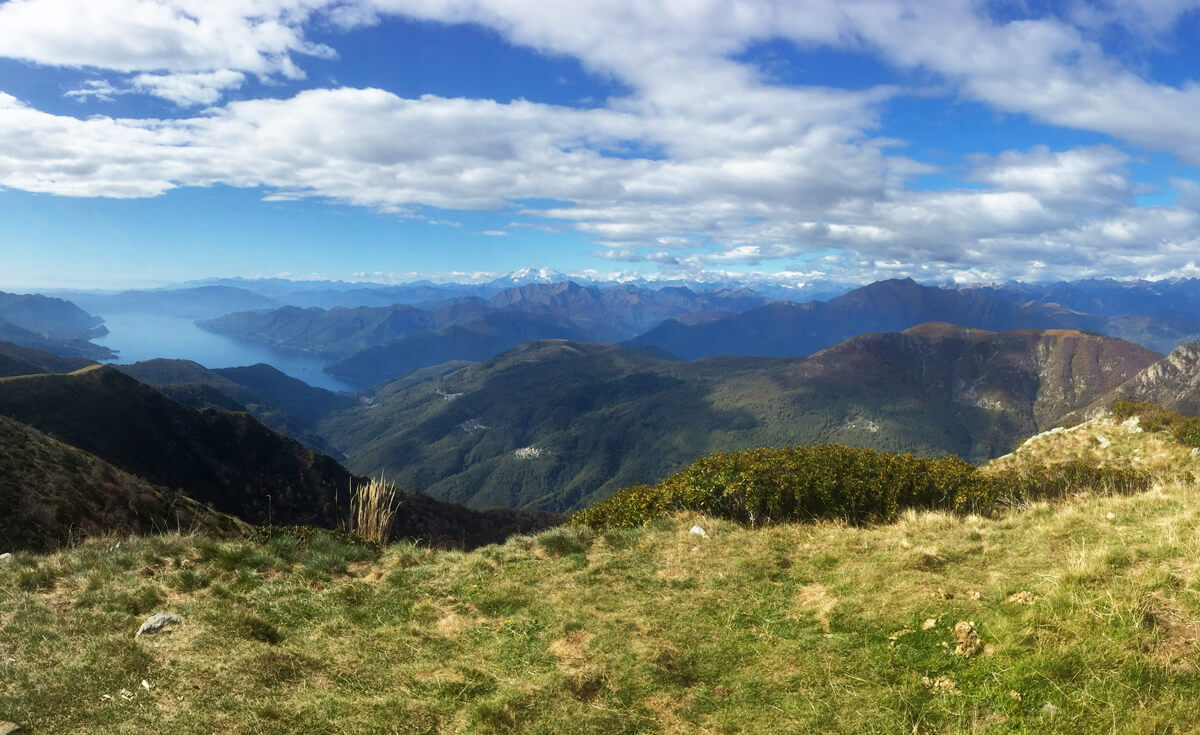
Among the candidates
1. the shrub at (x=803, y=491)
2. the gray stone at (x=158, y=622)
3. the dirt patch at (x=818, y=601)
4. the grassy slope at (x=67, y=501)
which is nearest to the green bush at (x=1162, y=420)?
the shrub at (x=803, y=491)

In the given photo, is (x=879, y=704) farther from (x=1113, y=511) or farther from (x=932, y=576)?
(x=1113, y=511)

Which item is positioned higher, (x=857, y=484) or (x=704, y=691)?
(x=857, y=484)

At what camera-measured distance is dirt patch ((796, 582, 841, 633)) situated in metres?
7.46

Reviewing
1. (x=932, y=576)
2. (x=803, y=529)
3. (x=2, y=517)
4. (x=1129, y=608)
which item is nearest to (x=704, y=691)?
(x=932, y=576)

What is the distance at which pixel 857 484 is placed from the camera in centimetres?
1324

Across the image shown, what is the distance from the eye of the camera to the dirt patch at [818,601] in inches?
294

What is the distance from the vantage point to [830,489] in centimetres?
1323

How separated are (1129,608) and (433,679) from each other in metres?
8.11

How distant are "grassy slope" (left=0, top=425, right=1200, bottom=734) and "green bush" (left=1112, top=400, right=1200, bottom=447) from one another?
1357 cm

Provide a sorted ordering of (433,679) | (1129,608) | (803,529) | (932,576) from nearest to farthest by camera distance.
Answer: (1129,608), (433,679), (932,576), (803,529)

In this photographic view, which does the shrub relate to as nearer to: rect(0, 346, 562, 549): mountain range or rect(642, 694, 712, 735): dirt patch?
rect(642, 694, 712, 735): dirt patch

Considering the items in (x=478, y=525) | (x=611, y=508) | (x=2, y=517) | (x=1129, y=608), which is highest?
(x=1129, y=608)

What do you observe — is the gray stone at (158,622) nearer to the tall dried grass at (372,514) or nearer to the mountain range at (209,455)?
the tall dried grass at (372,514)

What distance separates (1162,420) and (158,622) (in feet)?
109
